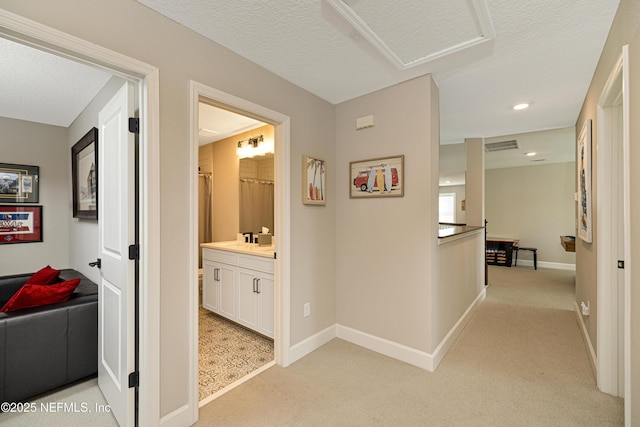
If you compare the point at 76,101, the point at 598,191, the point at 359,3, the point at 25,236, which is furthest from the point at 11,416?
the point at 598,191

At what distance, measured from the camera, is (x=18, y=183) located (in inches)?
131

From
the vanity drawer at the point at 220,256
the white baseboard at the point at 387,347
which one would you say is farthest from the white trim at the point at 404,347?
the vanity drawer at the point at 220,256

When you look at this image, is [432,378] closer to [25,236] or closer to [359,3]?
[359,3]

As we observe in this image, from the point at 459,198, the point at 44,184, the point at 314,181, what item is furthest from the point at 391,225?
the point at 459,198

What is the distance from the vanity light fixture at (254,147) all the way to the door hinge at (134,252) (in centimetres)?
225

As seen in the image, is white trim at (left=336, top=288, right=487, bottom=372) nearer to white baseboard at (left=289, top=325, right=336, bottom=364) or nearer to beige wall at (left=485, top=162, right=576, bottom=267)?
white baseboard at (left=289, top=325, right=336, bottom=364)

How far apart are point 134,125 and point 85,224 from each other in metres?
2.12

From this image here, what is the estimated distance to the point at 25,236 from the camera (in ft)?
11.0

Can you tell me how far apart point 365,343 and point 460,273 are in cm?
133

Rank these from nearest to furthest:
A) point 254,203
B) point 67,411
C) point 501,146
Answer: point 67,411 → point 254,203 → point 501,146

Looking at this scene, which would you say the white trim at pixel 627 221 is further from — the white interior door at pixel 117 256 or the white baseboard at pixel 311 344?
the white interior door at pixel 117 256

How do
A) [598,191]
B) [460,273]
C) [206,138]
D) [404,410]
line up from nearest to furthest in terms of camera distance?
[404,410] → [598,191] → [460,273] → [206,138]

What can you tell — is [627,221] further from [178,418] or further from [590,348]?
[178,418]

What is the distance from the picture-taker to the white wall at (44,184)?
3.27m
